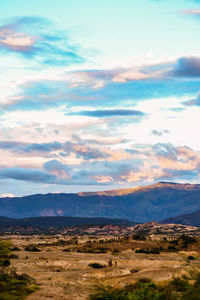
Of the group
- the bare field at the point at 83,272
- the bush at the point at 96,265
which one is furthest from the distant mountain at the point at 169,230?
the bush at the point at 96,265

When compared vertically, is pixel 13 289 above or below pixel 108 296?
above

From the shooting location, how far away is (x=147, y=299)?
650 inches

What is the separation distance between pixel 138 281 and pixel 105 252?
2790 cm

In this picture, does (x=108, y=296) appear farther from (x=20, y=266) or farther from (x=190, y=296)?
(x=20, y=266)

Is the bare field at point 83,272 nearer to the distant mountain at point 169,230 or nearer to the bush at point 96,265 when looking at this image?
the bush at point 96,265

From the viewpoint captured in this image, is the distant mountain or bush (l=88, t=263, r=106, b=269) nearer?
bush (l=88, t=263, r=106, b=269)

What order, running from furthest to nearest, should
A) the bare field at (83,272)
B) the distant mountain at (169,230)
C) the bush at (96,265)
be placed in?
the distant mountain at (169,230) → the bush at (96,265) → the bare field at (83,272)

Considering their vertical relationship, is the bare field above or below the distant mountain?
above

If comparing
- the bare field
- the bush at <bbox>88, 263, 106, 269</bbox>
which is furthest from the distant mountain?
the bush at <bbox>88, 263, 106, 269</bbox>

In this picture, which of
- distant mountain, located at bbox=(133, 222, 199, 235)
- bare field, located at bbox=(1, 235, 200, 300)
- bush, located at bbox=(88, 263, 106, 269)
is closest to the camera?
bare field, located at bbox=(1, 235, 200, 300)

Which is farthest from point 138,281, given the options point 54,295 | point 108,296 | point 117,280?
point 108,296

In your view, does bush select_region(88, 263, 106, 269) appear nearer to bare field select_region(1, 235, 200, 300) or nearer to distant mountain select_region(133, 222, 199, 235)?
bare field select_region(1, 235, 200, 300)

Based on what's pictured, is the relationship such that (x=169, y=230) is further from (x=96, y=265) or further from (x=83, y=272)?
(x=83, y=272)

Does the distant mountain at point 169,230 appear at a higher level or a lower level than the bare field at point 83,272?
lower
